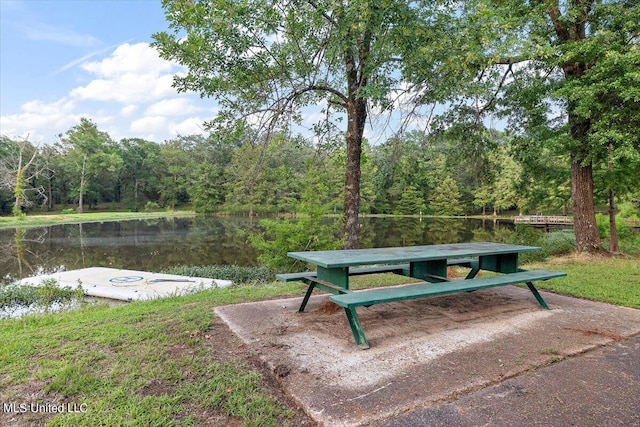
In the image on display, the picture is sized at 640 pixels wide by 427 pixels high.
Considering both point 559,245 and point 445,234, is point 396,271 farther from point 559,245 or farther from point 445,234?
point 445,234

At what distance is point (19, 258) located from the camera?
A: 11438 millimetres

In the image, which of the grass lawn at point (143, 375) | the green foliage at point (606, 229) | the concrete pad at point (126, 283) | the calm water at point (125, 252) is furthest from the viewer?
the green foliage at point (606, 229)

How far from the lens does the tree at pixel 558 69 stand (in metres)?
4.14

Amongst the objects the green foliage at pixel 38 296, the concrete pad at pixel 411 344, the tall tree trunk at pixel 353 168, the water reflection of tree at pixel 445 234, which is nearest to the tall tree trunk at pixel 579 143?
the tall tree trunk at pixel 353 168

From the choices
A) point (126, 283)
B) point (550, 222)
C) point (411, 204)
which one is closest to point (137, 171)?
point (411, 204)

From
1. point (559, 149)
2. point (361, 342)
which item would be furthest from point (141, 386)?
point (559, 149)

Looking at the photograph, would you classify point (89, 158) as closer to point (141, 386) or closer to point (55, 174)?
point (55, 174)

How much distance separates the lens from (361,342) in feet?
7.92

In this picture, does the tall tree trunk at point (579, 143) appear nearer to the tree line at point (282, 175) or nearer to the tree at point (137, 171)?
the tree line at point (282, 175)

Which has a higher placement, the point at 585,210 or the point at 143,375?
the point at 585,210

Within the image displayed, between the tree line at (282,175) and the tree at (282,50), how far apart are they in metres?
0.50

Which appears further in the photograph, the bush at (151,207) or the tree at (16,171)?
the bush at (151,207)

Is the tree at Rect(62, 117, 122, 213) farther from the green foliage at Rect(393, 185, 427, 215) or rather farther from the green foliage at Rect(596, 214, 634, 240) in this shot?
the green foliage at Rect(596, 214, 634, 240)

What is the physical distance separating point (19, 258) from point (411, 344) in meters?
13.6
